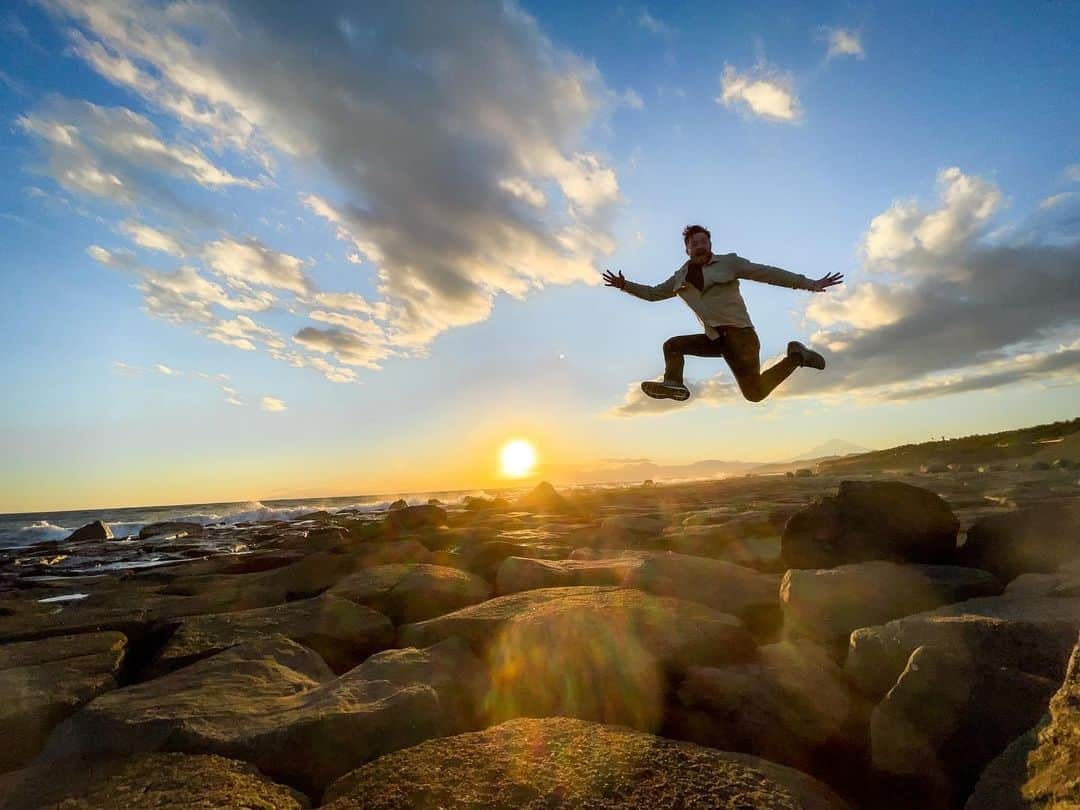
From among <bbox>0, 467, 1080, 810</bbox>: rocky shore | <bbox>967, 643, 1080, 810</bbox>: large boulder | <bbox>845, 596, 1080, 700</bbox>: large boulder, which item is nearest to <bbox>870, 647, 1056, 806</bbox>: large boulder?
<bbox>0, 467, 1080, 810</bbox>: rocky shore

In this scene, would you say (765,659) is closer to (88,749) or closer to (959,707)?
(959,707)

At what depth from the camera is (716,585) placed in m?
4.84

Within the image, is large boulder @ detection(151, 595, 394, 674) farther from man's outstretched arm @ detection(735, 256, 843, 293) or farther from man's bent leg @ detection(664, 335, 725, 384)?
man's outstretched arm @ detection(735, 256, 843, 293)

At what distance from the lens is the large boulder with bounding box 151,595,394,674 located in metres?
4.31

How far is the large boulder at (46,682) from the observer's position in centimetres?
318

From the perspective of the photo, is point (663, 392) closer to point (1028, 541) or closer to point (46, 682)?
point (1028, 541)

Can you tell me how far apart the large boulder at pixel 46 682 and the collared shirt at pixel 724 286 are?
20.9 feet

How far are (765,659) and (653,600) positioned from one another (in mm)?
960

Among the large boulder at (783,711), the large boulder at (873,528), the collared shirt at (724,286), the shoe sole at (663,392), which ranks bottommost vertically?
the large boulder at (783,711)

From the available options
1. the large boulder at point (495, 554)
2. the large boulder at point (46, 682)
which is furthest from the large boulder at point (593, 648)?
the large boulder at point (495, 554)

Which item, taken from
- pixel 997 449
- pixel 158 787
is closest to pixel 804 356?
pixel 158 787

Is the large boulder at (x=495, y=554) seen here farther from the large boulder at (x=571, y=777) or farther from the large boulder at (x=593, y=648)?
the large boulder at (x=571, y=777)

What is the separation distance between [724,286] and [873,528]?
2963 mm

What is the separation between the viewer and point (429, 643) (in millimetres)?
4234
